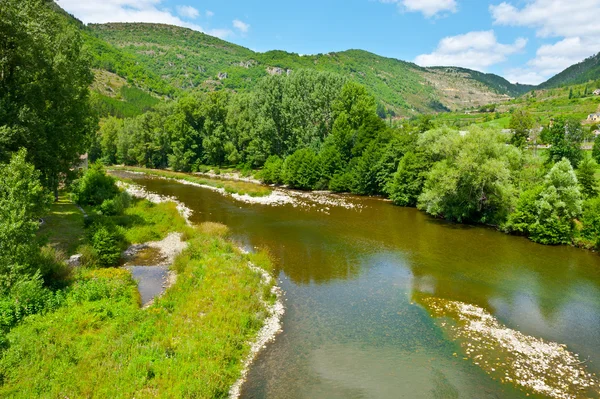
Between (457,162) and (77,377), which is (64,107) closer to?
(77,377)

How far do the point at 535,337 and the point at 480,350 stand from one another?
136 inches

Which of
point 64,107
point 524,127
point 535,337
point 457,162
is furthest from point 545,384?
point 524,127

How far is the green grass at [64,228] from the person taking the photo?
24.2 metres

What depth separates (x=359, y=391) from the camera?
43.9 ft

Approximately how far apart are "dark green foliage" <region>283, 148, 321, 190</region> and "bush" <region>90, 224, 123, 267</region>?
3789 cm

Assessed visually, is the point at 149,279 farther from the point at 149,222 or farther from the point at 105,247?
the point at 149,222

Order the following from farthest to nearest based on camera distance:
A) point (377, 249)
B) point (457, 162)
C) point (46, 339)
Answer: point (457, 162), point (377, 249), point (46, 339)

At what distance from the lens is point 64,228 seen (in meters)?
28.0

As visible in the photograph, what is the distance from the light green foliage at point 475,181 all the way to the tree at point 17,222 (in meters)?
34.9

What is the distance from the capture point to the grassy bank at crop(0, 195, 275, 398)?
38.5 feet

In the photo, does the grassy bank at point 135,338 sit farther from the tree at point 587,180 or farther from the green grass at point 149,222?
the tree at point 587,180

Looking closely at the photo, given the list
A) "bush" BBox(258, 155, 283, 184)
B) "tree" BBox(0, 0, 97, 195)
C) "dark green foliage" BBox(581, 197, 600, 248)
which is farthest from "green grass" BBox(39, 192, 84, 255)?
"dark green foliage" BBox(581, 197, 600, 248)

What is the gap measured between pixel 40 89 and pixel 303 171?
39.8 m

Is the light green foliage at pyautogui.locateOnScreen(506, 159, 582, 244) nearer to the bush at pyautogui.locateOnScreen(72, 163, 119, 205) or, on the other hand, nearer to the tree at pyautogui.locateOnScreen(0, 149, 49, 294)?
the tree at pyautogui.locateOnScreen(0, 149, 49, 294)
